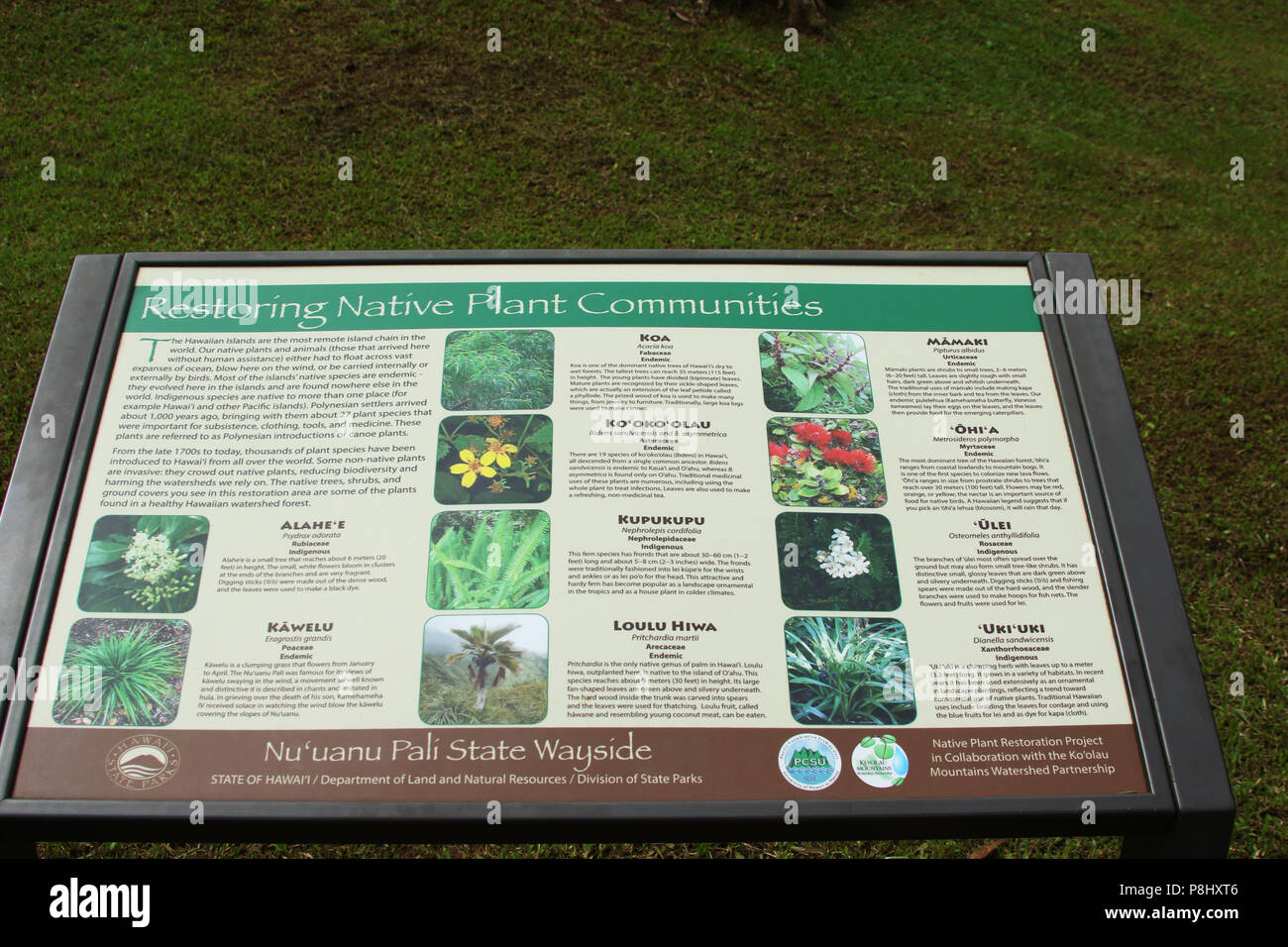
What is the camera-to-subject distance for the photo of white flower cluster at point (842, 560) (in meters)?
1.61

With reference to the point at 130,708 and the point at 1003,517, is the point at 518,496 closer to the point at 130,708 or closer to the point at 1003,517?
the point at 130,708

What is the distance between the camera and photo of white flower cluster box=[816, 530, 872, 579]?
161 centimetres

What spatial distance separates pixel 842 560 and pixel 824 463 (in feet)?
0.65

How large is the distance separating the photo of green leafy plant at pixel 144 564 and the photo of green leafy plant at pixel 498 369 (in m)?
0.53

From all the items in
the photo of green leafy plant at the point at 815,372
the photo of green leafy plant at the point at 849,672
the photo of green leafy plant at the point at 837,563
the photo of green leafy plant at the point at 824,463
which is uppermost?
the photo of green leafy plant at the point at 815,372

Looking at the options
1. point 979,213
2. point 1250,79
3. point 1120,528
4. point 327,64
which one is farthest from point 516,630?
point 1250,79

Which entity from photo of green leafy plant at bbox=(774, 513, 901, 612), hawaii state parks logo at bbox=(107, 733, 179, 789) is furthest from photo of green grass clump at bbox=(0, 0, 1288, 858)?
hawaii state parks logo at bbox=(107, 733, 179, 789)

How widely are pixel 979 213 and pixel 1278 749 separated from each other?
2.80 metres

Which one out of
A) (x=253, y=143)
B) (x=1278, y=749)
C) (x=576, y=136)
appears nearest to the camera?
(x=1278, y=749)

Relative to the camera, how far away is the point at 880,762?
57.6 inches

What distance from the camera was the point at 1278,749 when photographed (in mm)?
2621

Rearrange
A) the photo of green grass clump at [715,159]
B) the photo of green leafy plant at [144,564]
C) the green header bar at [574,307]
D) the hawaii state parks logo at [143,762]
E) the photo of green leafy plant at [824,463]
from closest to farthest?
the hawaii state parks logo at [143,762]
the photo of green leafy plant at [144,564]
the photo of green leafy plant at [824,463]
the green header bar at [574,307]
the photo of green grass clump at [715,159]

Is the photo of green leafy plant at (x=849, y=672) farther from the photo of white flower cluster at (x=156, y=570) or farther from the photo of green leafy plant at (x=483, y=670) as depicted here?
the photo of white flower cluster at (x=156, y=570)

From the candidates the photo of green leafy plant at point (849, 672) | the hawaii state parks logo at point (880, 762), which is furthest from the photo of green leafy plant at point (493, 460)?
the hawaii state parks logo at point (880, 762)
